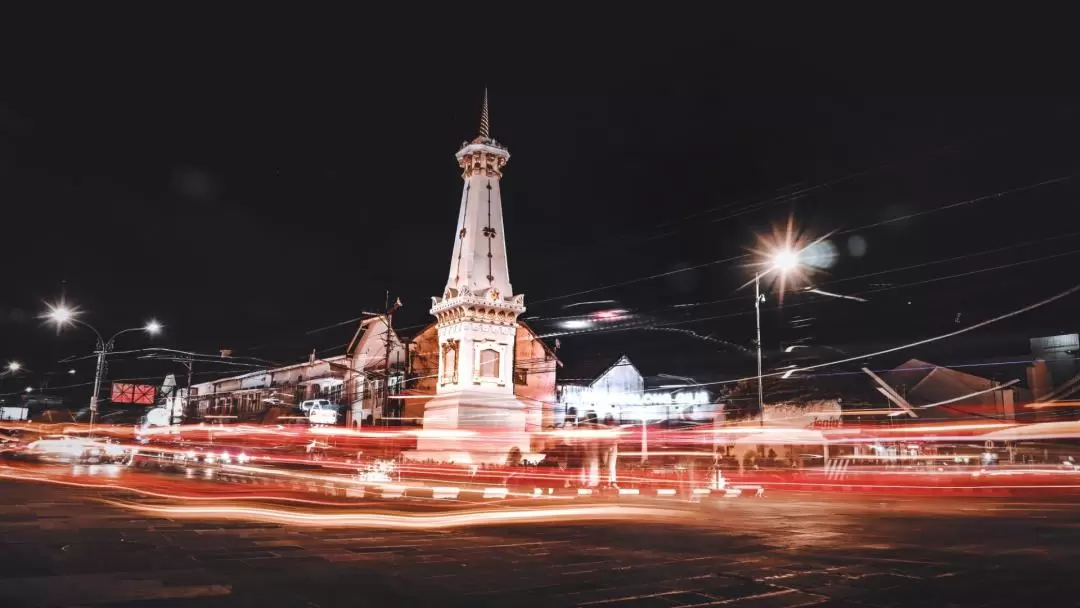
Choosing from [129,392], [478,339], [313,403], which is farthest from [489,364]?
[129,392]

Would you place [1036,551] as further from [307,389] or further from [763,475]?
[307,389]

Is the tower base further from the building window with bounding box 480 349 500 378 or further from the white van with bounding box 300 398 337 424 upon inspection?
the white van with bounding box 300 398 337 424

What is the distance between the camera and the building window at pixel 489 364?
37.9 metres

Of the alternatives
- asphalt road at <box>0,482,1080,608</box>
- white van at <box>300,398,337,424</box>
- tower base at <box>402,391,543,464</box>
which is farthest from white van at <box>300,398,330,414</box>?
asphalt road at <box>0,482,1080,608</box>

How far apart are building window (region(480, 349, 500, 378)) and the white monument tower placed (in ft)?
0.17

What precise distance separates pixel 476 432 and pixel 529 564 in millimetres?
28330

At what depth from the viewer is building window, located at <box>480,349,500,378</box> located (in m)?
37.9

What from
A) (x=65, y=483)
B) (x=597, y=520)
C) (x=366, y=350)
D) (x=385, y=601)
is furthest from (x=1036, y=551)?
(x=366, y=350)

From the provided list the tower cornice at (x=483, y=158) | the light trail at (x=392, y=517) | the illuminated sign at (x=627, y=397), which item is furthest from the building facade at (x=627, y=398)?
the light trail at (x=392, y=517)

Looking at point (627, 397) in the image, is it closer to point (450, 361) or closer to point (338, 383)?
point (338, 383)

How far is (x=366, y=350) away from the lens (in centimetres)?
5891

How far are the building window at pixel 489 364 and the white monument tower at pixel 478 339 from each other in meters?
0.05

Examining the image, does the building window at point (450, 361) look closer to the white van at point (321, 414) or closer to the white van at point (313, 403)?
the white van at point (321, 414)

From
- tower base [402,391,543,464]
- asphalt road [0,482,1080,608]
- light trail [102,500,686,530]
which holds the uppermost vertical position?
tower base [402,391,543,464]
